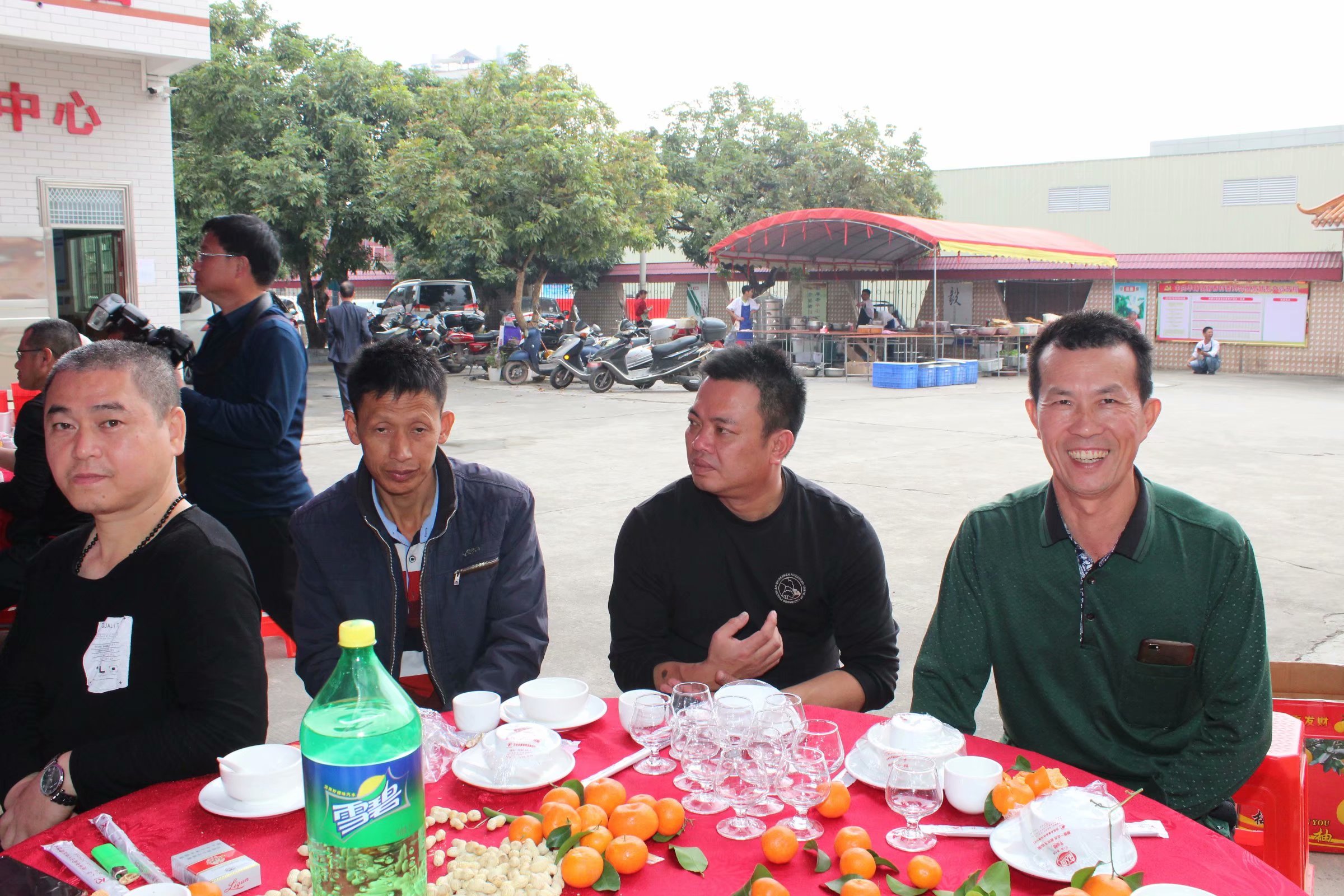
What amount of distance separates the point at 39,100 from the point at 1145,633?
416 inches

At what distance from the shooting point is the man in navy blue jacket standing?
3.62m

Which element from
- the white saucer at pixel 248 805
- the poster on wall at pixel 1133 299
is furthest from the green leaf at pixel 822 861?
the poster on wall at pixel 1133 299

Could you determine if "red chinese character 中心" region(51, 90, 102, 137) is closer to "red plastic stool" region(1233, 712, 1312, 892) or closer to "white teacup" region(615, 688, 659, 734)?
"white teacup" region(615, 688, 659, 734)

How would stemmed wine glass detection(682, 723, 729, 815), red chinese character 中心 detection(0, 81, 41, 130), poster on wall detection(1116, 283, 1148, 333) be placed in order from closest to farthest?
stemmed wine glass detection(682, 723, 729, 815)
red chinese character 中心 detection(0, 81, 41, 130)
poster on wall detection(1116, 283, 1148, 333)

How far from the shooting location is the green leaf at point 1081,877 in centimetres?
136

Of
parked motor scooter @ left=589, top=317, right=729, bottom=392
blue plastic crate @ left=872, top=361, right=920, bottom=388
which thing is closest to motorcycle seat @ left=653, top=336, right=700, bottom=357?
parked motor scooter @ left=589, top=317, right=729, bottom=392

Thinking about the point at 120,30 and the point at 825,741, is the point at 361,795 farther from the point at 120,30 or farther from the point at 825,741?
the point at 120,30

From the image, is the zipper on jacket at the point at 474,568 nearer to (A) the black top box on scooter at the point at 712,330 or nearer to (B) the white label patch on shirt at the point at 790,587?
(B) the white label patch on shirt at the point at 790,587

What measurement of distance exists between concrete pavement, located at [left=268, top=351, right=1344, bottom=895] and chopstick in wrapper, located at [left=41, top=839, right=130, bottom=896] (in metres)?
1.56

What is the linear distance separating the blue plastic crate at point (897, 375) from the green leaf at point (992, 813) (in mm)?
15407

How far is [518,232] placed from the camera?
18828 mm

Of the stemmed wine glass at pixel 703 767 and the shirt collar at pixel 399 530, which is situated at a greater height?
the shirt collar at pixel 399 530

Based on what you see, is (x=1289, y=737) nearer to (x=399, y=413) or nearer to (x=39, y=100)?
(x=399, y=413)

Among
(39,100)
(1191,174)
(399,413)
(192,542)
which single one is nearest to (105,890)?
(192,542)
